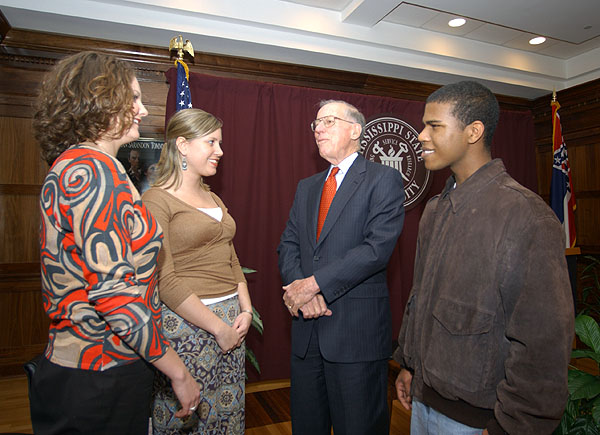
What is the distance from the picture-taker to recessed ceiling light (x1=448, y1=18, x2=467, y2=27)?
11.4ft

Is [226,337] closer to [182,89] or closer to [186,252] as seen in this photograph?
[186,252]

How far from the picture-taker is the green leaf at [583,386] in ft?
5.15

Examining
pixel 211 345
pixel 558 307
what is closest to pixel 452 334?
pixel 558 307

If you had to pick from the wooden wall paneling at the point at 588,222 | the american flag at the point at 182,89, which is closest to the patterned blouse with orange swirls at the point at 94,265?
the american flag at the point at 182,89

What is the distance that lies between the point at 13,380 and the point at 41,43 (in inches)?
104

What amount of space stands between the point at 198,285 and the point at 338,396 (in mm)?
726

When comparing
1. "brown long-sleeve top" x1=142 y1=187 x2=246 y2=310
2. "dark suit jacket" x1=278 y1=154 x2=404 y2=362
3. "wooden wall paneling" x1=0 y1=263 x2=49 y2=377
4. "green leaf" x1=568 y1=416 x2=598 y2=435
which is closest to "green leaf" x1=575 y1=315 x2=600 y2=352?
"green leaf" x1=568 y1=416 x2=598 y2=435

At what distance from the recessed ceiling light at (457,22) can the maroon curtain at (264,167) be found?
41.3 inches

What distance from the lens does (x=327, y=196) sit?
190 cm

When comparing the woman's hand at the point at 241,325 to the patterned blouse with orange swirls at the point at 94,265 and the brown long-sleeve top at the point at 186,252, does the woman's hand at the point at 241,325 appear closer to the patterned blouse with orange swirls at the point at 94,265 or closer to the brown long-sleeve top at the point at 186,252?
the brown long-sleeve top at the point at 186,252

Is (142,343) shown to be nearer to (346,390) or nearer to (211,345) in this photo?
(211,345)

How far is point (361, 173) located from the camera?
181 cm

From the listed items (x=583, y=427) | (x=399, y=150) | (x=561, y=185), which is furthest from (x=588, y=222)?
(x=583, y=427)

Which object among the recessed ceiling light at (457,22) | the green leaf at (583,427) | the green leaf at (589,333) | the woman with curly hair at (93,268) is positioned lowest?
the green leaf at (583,427)
